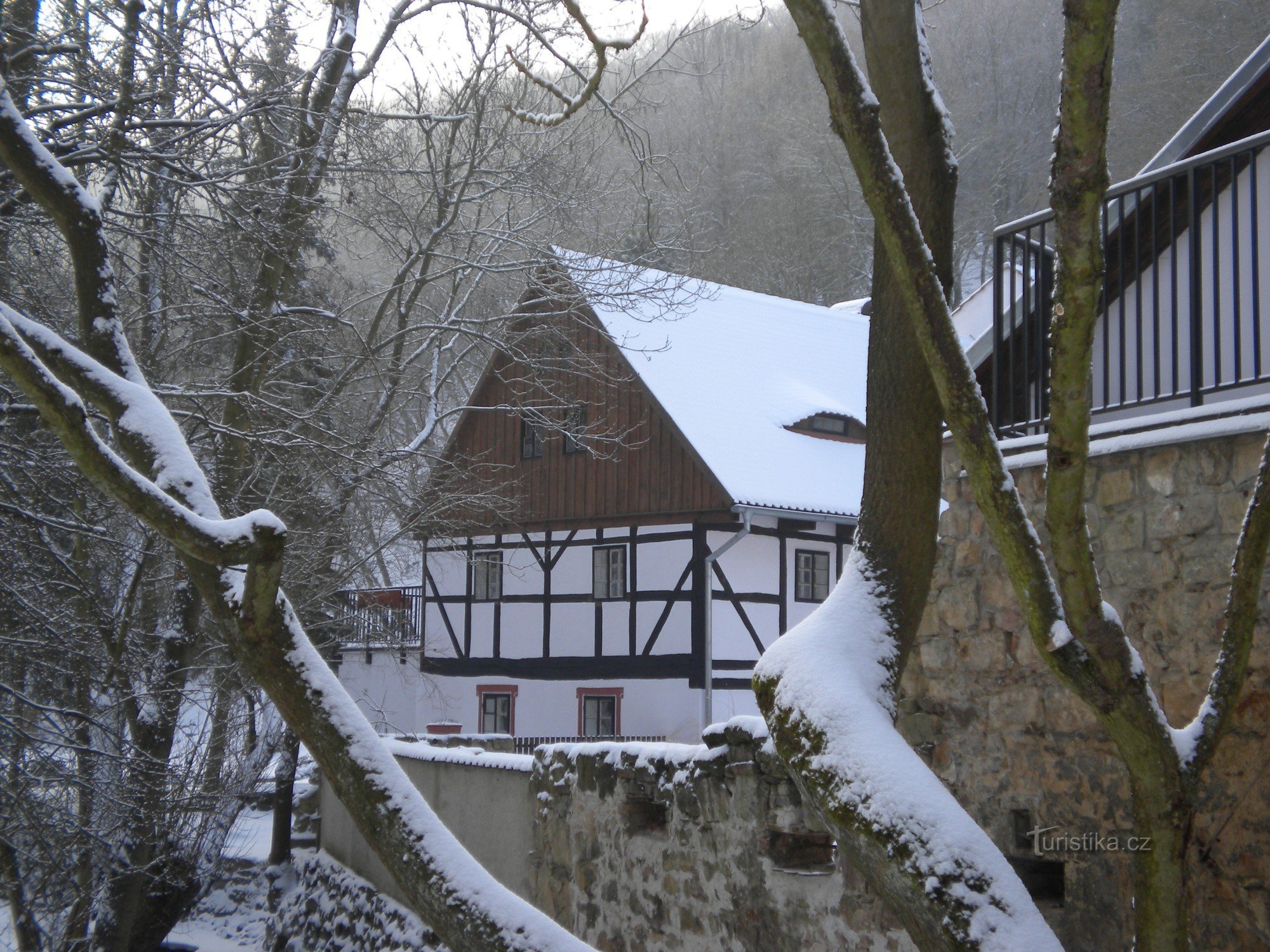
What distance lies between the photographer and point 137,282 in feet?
28.6

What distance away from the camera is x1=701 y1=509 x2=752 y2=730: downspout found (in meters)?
14.7

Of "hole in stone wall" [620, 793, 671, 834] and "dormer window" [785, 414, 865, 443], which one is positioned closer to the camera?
"hole in stone wall" [620, 793, 671, 834]

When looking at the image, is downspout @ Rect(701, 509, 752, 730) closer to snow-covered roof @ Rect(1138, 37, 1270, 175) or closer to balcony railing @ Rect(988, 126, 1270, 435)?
balcony railing @ Rect(988, 126, 1270, 435)

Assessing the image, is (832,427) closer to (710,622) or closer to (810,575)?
(810,575)

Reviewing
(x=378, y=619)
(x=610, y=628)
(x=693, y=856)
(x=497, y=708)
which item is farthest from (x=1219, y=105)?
(x=497, y=708)

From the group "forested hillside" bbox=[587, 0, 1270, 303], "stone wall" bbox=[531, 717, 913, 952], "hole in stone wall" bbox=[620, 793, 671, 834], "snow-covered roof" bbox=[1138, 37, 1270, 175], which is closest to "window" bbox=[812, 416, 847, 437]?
"forested hillside" bbox=[587, 0, 1270, 303]

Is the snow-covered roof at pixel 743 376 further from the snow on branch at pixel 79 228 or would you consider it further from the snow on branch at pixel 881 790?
the snow on branch at pixel 881 790

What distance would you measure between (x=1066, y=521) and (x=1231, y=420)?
→ 5.45 ft

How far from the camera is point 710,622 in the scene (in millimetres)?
14883

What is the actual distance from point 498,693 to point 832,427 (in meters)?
6.21

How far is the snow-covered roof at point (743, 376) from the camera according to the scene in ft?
46.6

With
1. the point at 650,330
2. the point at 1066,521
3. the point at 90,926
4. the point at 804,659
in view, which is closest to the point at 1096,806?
the point at 804,659

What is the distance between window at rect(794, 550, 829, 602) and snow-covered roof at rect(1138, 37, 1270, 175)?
11.1 meters

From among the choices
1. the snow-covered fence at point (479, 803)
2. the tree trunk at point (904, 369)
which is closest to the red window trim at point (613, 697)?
the snow-covered fence at point (479, 803)
